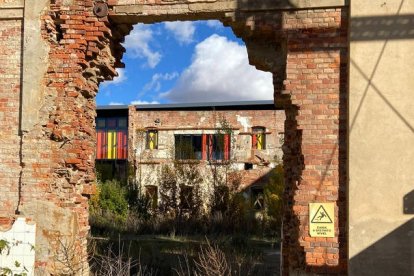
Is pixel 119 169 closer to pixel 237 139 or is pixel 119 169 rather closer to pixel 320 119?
pixel 237 139

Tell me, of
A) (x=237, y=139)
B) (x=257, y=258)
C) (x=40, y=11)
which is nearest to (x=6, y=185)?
(x=40, y=11)

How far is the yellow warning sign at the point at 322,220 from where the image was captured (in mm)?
6035

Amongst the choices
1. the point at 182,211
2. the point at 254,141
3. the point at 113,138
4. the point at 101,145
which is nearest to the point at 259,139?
the point at 254,141

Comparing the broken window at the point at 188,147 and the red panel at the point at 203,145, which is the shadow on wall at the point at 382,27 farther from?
the red panel at the point at 203,145

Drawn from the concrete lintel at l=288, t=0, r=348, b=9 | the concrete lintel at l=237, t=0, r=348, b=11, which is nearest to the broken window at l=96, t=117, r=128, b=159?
the concrete lintel at l=237, t=0, r=348, b=11

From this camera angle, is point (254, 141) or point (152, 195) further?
point (254, 141)

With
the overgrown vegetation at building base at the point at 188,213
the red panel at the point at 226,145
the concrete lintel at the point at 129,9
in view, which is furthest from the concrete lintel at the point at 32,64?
the red panel at the point at 226,145

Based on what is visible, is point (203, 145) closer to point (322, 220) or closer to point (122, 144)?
point (122, 144)

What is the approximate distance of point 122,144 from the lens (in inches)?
1043

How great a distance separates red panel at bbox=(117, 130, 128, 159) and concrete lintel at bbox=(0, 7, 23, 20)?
1953 centimetres

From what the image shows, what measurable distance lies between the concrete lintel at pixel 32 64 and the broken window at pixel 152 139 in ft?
58.1

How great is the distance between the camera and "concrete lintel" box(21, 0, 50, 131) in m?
6.66

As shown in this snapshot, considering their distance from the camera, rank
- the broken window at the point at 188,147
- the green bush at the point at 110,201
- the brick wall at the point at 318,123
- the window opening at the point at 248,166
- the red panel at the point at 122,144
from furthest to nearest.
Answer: the red panel at the point at 122,144, the window opening at the point at 248,166, the broken window at the point at 188,147, the green bush at the point at 110,201, the brick wall at the point at 318,123

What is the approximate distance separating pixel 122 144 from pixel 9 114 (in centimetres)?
1986
